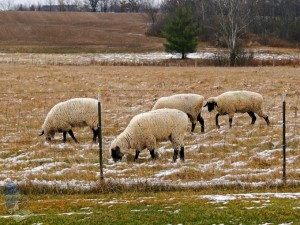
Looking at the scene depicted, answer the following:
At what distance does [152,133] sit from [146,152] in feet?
4.49

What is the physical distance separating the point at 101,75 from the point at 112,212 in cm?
2664

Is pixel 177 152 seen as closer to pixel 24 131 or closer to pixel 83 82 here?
pixel 24 131

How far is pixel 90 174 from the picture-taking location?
1158cm

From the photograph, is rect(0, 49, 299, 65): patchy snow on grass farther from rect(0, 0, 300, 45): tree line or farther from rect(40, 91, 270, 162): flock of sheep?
rect(40, 91, 270, 162): flock of sheep

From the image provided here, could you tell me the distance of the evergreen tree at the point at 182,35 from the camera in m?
60.3

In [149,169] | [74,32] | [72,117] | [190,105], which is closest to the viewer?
[149,169]

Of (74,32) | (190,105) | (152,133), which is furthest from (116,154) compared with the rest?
(74,32)

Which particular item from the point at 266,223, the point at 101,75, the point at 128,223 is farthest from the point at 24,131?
the point at 101,75

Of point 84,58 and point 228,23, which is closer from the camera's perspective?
point 84,58

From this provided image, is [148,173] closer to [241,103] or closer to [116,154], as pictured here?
[116,154]

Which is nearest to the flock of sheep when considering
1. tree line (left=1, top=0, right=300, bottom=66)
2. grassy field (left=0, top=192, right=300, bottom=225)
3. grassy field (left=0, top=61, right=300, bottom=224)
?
grassy field (left=0, top=61, right=300, bottom=224)

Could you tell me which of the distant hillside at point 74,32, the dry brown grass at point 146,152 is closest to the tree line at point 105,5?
the distant hillside at point 74,32

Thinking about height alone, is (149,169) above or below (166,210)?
below

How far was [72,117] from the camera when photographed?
15.6 meters
